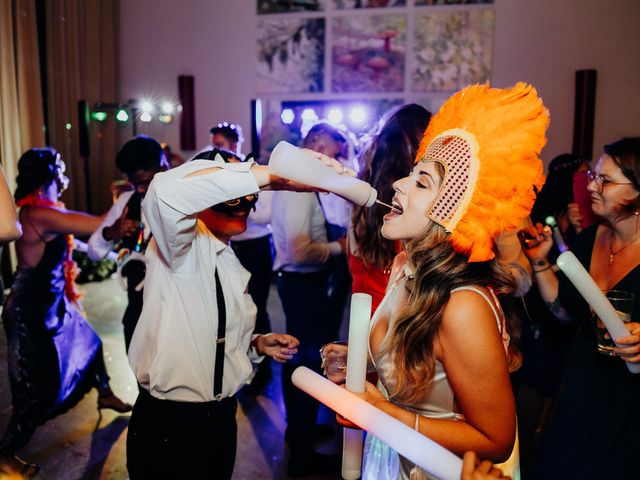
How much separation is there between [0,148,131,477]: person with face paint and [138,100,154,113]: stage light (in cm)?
570

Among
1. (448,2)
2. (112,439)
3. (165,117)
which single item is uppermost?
(448,2)

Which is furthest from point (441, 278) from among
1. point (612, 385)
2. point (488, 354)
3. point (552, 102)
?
point (552, 102)

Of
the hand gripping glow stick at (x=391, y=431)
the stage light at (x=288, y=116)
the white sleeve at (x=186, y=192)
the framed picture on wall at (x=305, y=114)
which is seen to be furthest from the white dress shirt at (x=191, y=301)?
the stage light at (x=288, y=116)

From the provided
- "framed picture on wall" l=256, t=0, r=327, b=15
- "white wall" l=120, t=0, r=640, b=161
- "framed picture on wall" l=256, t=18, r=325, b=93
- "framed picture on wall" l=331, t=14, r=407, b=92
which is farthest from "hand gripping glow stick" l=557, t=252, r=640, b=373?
"framed picture on wall" l=256, t=0, r=327, b=15

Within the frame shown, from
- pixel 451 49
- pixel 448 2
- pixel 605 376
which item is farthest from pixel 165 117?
pixel 605 376

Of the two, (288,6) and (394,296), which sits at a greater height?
(288,6)

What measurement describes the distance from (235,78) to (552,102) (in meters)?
4.97

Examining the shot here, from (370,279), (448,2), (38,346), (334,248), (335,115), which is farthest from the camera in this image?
(335,115)

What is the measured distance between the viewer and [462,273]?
1.28 meters

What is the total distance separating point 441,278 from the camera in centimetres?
128

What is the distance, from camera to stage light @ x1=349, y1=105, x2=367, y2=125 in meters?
7.55

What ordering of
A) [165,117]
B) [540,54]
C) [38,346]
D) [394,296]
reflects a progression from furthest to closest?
[165,117] < [540,54] < [38,346] < [394,296]

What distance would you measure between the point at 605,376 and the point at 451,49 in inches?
255

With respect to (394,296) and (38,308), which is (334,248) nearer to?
(394,296)
